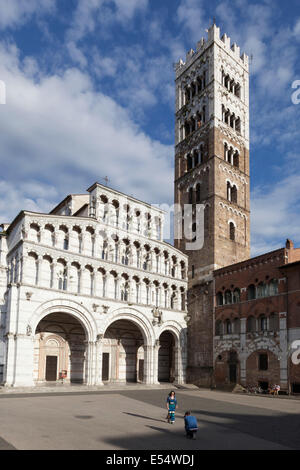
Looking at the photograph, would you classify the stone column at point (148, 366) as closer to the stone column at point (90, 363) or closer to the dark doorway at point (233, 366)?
the stone column at point (90, 363)

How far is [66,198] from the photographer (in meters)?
46.2

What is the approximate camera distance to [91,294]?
38.7 m

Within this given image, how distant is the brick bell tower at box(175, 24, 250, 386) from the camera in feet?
151

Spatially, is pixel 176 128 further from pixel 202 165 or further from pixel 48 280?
pixel 48 280

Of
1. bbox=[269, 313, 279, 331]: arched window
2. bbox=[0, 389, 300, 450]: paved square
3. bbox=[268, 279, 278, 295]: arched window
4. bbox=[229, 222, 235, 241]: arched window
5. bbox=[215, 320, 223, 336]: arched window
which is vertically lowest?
bbox=[0, 389, 300, 450]: paved square

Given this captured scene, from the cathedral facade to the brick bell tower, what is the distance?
7.65 feet

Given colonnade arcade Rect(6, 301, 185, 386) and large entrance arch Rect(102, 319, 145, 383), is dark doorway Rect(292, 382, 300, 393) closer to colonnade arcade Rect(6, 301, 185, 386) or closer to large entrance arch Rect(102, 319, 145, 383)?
colonnade arcade Rect(6, 301, 185, 386)

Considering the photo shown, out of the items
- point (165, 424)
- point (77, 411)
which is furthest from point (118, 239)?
point (165, 424)

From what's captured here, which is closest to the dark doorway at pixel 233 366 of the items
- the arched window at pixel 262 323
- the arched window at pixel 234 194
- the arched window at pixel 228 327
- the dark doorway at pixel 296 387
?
the arched window at pixel 228 327

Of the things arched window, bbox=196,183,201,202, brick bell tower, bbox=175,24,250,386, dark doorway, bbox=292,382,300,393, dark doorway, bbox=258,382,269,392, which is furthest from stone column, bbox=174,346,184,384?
arched window, bbox=196,183,201,202

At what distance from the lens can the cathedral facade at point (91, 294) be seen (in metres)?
34.7

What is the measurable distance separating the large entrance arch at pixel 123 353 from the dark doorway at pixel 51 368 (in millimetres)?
5673

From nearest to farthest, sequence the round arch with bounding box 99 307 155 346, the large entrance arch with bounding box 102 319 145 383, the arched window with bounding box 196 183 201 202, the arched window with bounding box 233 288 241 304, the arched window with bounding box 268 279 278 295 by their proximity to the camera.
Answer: the arched window with bounding box 268 279 278 295
the round arch with bounding box 99 307 155 346
the arched window with bounding box 233 288 241 304
the large entrance arch with bounding box 102 319 145 383
the arched window with bounding box 196 183 201 202

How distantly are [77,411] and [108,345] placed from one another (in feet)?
75.0
